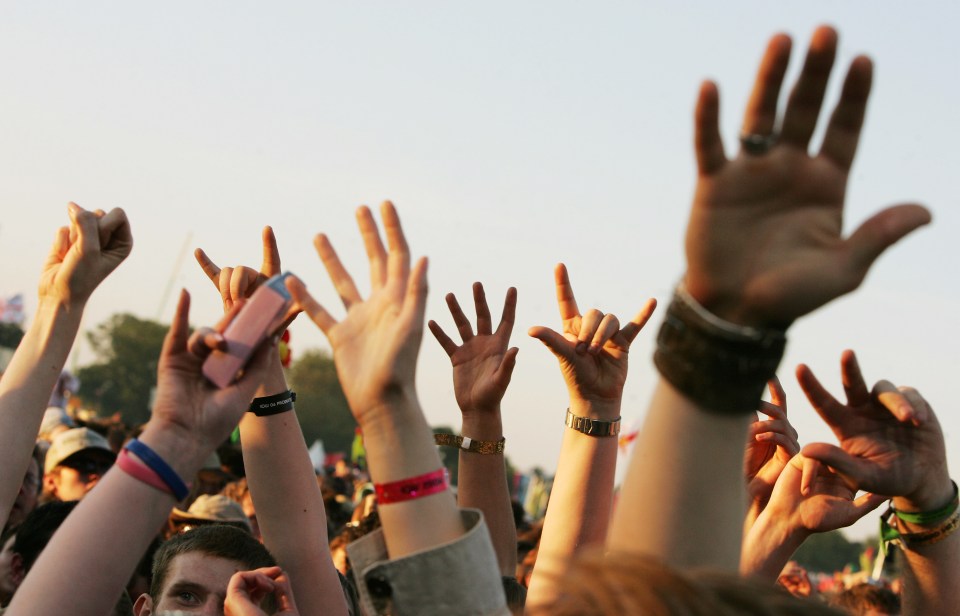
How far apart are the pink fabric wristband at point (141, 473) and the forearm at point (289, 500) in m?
1.23

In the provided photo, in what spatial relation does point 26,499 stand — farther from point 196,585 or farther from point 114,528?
point 114,528

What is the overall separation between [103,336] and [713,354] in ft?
390

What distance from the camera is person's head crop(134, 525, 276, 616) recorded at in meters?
3.79

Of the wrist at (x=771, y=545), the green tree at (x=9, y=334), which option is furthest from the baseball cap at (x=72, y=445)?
the green tree at (x=9, y=334)

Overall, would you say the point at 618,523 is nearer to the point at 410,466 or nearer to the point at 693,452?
the point at 693,452

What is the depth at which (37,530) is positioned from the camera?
4734 millimetres

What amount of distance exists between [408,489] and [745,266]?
79 centimetres

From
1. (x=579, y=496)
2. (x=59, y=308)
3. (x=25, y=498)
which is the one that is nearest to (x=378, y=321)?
(x=579, y=496)

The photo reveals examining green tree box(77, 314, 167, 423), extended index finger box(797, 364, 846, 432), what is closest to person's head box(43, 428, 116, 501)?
extended index finger box(797, 364, 846, 432)

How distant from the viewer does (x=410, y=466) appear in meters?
2.23

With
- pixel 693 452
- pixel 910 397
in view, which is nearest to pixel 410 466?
pixel 693 452

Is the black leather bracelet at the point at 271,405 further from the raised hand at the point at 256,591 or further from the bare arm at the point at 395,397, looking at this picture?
the bare arm at the point at 395,397

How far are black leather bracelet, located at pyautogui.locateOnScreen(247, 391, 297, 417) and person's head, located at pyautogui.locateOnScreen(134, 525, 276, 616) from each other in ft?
1.72

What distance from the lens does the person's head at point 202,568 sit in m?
3.79
